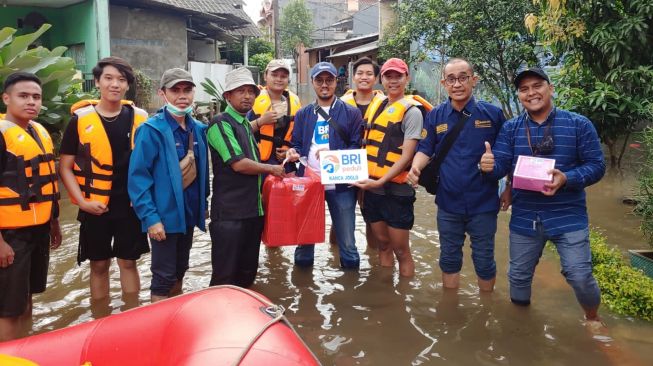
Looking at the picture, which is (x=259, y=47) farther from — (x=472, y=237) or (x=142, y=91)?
(x=472, y=237)

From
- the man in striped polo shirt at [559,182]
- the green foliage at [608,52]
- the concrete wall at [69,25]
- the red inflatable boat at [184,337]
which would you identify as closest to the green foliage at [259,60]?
the concrete wall at [69,25]

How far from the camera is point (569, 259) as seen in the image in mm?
3467

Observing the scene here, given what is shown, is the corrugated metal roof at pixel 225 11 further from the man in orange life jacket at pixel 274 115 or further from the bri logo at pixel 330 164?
the bri logo at pixel 330 164

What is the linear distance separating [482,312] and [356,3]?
42.3 meters

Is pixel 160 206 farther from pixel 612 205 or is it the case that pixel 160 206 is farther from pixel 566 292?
pixel 612 205

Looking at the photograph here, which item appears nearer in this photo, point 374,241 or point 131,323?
point 131,323

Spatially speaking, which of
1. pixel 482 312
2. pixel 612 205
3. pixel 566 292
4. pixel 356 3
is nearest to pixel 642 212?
pixel 566 292

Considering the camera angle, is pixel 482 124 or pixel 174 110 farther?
pixel 482 124

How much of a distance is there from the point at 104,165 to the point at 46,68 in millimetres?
5436

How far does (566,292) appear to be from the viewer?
14.8 ft

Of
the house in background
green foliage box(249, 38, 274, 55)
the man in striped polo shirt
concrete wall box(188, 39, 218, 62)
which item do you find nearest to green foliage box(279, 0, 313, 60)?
green foliage box(249, 38, 274, 55)

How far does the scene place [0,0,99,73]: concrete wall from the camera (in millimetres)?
12914

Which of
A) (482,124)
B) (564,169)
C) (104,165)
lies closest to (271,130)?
(104,165)

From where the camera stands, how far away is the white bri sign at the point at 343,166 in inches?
169
